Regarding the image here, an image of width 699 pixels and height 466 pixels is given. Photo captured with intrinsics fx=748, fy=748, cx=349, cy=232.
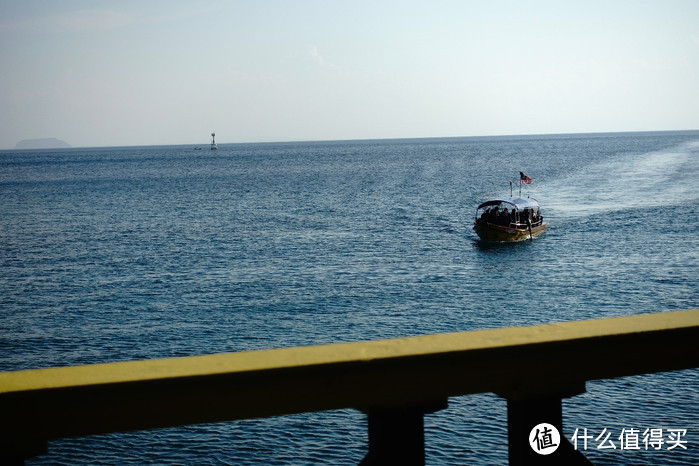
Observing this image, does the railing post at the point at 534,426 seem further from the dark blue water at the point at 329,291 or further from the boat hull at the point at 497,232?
the boat hull at the point at 497,232

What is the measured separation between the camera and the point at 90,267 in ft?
167

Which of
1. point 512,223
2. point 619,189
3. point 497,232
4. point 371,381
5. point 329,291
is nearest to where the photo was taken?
point 371,381

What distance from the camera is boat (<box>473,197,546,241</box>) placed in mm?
55938

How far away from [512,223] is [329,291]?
21763 millimetres

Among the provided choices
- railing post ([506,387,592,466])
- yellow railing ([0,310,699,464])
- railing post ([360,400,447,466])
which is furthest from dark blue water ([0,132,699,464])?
railing post ([360,400,447,466])

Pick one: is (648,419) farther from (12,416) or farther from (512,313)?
(12,416)

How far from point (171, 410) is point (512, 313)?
35.7m

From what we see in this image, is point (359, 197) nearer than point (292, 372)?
No

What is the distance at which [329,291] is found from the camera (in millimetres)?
41031

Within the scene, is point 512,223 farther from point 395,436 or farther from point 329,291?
point 395,436

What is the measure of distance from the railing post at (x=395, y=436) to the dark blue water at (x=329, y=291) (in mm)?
645

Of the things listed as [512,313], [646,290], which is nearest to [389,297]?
[512,313]

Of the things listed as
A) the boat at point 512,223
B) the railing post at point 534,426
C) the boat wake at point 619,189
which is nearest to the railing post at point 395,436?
the railing post at point 534,426

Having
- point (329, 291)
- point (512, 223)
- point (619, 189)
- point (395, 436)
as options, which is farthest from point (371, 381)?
point (619, 189)
